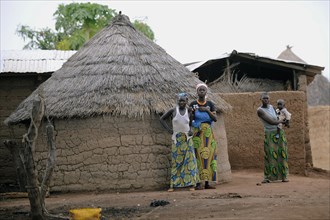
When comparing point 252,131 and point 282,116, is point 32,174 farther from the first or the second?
point 252,131

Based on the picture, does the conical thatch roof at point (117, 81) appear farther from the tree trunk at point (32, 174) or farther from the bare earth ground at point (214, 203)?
the tree trunk at point (32, 174)

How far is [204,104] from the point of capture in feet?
31.2

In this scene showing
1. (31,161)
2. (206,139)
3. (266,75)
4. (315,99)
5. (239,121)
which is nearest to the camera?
(31,161)

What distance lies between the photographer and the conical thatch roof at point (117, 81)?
32.3 feet

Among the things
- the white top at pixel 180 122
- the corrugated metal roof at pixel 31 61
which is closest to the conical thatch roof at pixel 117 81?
the white top at pixel 180 122

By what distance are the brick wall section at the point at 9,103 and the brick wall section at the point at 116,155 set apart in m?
3.54

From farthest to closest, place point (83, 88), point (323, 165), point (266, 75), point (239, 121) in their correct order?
1. point (323, 165)
2. point (266, 75)
3. point (239, 121)
4. point (83, 88)

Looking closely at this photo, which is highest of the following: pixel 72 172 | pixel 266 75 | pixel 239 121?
pixel 266 75

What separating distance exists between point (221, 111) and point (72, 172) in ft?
8.74

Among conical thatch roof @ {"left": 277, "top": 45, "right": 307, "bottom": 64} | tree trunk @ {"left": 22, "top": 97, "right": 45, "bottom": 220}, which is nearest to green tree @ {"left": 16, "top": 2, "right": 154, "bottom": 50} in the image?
conical thatch roof @ {"left": 277, "top": 45, "right": 307, "bottom": 64}

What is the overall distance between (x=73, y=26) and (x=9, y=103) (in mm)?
15623

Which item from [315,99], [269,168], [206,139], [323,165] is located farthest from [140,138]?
[315,99]

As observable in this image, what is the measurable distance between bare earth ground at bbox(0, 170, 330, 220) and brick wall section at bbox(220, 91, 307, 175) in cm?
268

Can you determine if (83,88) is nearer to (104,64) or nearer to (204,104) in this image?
(104,64)
